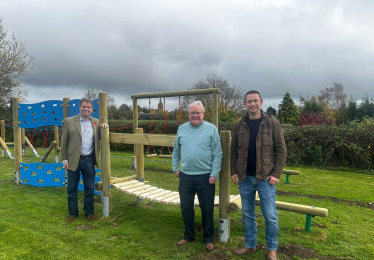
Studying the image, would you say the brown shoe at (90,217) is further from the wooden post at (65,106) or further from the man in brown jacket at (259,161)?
the wooden post at (65,106)

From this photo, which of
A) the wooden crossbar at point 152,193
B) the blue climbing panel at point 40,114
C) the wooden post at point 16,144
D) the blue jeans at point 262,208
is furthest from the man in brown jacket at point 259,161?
the wooden post at point 16,144

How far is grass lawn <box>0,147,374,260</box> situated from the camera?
3.10 meters

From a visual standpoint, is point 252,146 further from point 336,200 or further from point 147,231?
point 336,200

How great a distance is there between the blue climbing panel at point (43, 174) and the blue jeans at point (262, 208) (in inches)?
197

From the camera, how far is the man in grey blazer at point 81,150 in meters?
3.98

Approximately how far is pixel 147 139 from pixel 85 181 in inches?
49.3

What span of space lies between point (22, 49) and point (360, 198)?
1866cm

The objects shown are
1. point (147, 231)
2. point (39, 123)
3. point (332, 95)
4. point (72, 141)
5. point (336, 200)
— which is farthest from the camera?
point (332, 95)

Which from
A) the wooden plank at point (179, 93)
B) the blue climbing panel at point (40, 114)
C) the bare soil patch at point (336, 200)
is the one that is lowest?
the bare soil patch at point (336, 200)

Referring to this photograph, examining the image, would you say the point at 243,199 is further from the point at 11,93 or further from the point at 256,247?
the point at 11,93

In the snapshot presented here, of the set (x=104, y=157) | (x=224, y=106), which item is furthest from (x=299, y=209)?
(x=224, y=106)

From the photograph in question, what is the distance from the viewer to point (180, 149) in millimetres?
3234

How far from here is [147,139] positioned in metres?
4.00

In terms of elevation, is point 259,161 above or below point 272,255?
above
